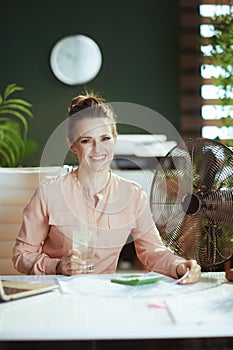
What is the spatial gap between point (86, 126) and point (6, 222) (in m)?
0.44

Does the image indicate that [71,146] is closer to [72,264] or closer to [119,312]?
[72,264]

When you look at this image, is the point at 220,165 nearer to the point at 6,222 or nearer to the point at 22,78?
the point at 6,222

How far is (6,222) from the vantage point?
1892 millimetres

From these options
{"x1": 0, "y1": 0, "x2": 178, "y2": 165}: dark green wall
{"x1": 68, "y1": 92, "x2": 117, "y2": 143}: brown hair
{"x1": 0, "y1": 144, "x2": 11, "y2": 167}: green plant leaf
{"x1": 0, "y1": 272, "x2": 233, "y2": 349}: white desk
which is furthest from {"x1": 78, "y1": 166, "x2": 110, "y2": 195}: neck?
{"x1": 0, "y1": 0, "x2": 178, "y2": 165}: dark green wall

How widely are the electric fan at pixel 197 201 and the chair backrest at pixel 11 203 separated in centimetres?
43

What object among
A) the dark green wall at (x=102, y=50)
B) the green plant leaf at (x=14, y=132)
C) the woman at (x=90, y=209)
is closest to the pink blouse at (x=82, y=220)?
the woman at (x=90, y=209)

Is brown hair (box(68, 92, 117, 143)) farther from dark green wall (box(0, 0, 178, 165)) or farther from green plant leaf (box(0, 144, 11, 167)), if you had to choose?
dark green wall (box(0, 0, 178, 165))

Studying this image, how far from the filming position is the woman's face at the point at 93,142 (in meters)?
1.68

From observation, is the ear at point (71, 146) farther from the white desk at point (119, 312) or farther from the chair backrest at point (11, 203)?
the white desk at point (119, 312)

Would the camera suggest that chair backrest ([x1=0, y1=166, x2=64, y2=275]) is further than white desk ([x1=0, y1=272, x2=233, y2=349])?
Yes

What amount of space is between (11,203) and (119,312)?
866mm

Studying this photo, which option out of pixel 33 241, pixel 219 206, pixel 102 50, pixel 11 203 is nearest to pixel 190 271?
pixel 219 206

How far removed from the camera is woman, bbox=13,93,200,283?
1681mm

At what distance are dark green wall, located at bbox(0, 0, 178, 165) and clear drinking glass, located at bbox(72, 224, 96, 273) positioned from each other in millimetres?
3147
